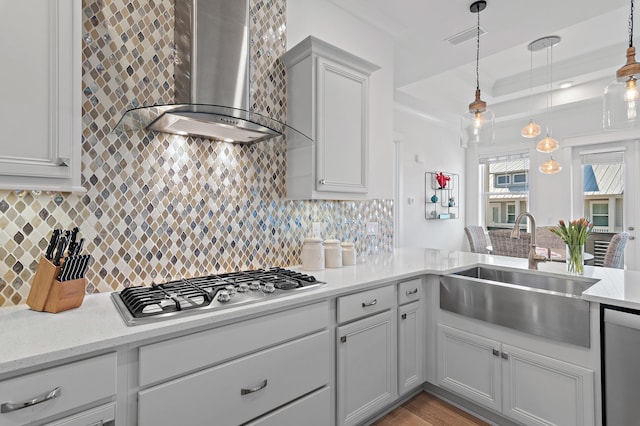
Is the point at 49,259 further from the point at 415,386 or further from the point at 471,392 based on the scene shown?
the point at 471,392

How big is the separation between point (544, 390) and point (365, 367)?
3.01 feet

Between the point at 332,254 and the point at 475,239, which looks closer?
the point at 332,254

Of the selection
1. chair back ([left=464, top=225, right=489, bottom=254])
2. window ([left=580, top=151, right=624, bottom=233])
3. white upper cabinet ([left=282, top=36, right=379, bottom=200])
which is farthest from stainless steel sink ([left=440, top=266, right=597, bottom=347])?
window ([left=580, top=151, right=624, bottom=233])

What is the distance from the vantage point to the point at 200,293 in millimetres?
1460

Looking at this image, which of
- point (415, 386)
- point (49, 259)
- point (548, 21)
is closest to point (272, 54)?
point (49, 259)

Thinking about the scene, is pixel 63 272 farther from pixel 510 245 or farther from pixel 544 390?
pixel 510 245

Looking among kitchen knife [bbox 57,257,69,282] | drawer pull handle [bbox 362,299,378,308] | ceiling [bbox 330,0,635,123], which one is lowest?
drawer pull handle [bbox 362,299,378,308]

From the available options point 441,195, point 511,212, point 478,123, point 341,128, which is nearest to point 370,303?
point 341,128

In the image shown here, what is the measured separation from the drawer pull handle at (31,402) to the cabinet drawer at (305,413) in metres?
0.70

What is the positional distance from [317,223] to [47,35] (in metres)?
1.74

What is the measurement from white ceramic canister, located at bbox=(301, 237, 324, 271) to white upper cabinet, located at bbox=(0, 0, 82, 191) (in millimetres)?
1263

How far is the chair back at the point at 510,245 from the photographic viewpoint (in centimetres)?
444

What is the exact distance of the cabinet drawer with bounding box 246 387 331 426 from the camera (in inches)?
56.3

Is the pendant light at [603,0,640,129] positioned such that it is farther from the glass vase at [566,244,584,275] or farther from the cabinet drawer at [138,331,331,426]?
the cabinet drawer at [138,331,331,426]
